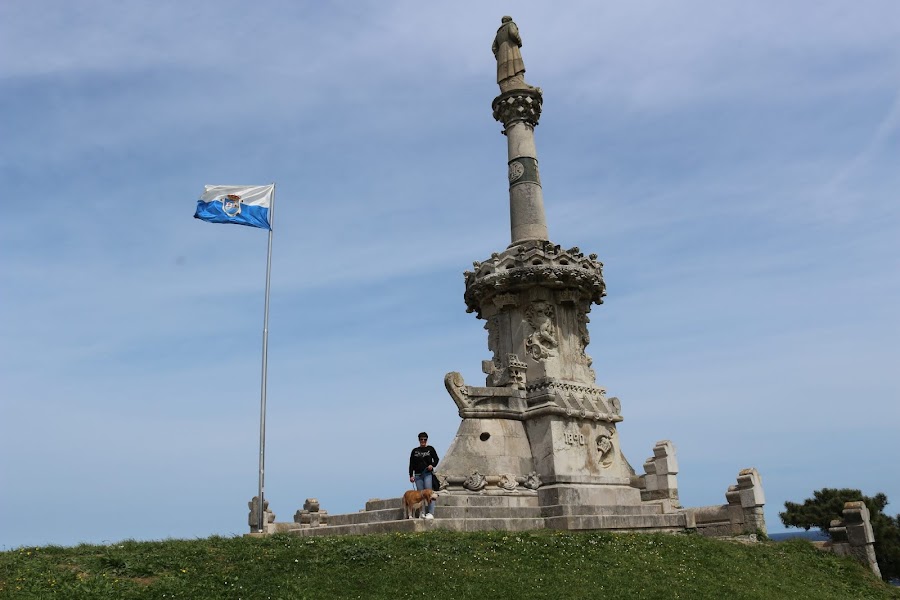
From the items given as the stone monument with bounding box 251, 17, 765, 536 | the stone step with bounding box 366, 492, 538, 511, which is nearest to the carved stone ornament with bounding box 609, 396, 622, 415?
the stone monument with bounding box 251, 17, 765, 536

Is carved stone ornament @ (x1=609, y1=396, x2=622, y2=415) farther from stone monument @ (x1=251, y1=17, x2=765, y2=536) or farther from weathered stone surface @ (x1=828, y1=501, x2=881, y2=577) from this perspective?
weathered stone surface @ (x1=828, y1=501, x2=881, y2=577)

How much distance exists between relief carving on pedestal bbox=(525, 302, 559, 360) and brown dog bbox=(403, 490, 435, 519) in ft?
17.1

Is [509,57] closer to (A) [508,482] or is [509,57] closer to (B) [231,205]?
(B) [231,205]

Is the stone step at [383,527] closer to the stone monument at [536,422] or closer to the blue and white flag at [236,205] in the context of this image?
the stone monument at [536,422]

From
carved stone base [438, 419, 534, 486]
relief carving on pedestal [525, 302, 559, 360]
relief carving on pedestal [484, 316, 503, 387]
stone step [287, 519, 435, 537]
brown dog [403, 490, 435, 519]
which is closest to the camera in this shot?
stone step [287, 519, 435, 537]

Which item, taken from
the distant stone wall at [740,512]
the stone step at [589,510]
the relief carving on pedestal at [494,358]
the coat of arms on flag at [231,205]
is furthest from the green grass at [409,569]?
the coat of arms on flag at [231,205]

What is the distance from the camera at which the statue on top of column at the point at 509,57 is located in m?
21.8

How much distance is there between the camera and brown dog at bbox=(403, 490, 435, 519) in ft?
48.1

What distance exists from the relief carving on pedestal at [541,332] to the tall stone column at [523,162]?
2.03 meters

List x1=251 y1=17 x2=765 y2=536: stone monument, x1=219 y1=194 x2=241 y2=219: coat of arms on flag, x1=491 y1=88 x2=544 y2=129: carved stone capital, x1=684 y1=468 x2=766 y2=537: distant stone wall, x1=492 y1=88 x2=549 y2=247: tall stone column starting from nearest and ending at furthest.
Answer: x1=251 y1=17 x2=765 y2=536: stone monument, x1=684 y1=468 x2=766 y2=537: distant stone wall, x1=219 y1=194 x2=241 y2=219: coat of arms on flag, x1=492 y1=88 x2=549 y2=247: tall stone column, x1=491 y1=88 x2=544 y2=129: carved stone capital

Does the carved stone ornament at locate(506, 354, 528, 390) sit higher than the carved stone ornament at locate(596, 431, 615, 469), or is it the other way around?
the carved stone ornament at locate(506, 354, 528, 390)

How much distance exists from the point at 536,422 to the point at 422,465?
409 cm

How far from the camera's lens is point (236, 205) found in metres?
20.0

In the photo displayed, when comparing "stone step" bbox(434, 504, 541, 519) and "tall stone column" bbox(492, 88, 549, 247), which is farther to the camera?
"tall stone column" bbox(492, 88, 549, 247)
